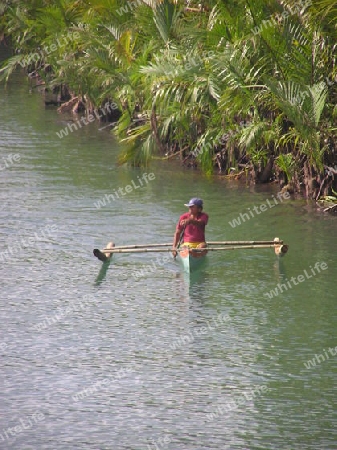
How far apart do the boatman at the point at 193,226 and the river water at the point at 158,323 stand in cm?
54

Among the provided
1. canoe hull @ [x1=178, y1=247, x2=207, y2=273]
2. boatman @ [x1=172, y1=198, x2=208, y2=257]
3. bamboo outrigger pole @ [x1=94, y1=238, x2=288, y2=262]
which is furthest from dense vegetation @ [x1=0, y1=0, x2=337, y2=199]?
canoe hull @ [x1=178, y1=247, x2=207, y2=273]

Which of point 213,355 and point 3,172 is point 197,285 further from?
point 3,172

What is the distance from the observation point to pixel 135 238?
20.3 m

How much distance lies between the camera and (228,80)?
22547 mm

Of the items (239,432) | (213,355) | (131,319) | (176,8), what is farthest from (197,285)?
(176,8)

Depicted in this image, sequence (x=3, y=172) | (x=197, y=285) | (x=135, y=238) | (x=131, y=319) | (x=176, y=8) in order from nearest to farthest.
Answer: (x=131, y=319) → (x=197, y=285) → (x=135, y=238) → (x=176, y=8) → (x=3, y=172)

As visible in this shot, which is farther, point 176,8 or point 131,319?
point 176,8

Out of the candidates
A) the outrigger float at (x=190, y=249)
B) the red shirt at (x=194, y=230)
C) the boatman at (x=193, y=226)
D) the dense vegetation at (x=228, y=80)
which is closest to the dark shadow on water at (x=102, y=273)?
the outrigger float at (x=190, y=249)

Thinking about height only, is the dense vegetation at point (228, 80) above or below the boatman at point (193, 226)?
above

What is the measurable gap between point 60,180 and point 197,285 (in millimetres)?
9103

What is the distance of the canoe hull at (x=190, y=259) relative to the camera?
59.5ft

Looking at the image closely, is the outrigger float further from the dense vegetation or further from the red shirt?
the dense vegetation

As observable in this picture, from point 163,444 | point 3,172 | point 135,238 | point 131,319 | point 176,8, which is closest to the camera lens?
point 163,444

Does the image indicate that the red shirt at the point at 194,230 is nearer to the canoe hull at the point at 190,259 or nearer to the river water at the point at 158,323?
the canoe hull at the point at 190,259
